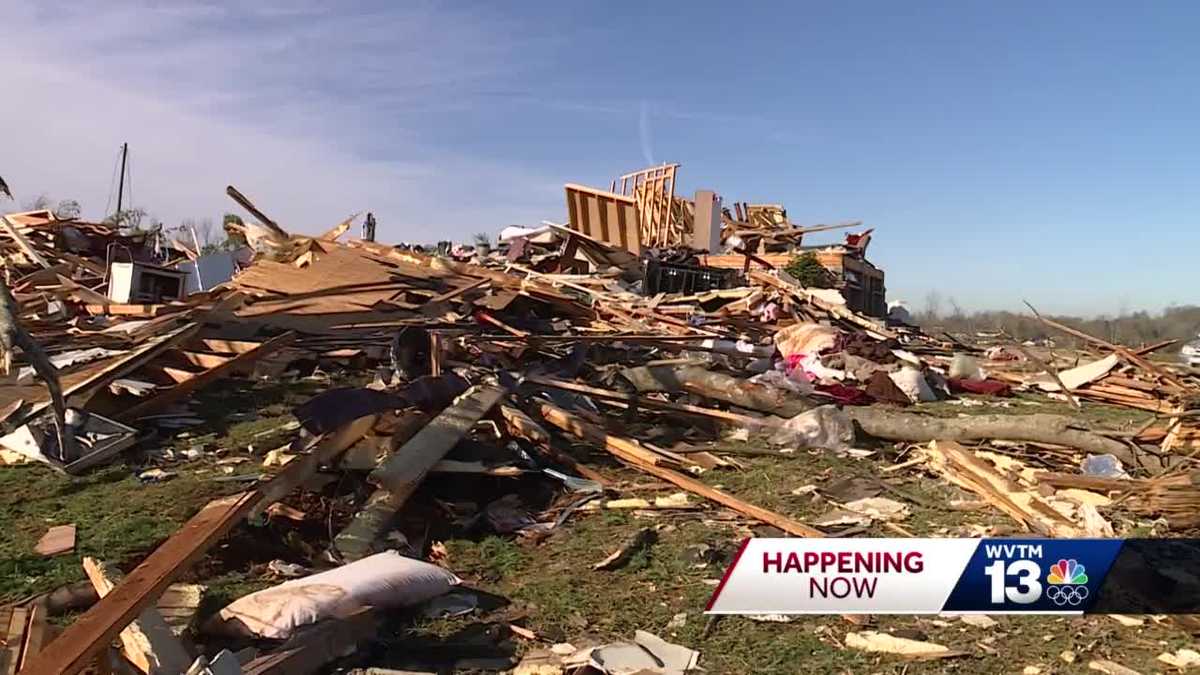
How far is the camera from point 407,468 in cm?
484

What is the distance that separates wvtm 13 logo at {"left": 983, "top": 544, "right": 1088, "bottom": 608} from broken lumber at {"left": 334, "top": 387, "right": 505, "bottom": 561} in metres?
2.96

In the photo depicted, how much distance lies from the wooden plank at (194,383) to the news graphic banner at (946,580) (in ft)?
16.3

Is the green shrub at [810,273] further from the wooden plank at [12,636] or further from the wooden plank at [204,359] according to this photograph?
the wooden plank at [12,636]

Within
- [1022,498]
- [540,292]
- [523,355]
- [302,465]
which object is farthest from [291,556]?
[540,292]

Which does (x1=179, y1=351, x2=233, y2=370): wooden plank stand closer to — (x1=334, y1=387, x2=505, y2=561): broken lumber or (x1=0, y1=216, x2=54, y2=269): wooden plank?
(x1=334, y1=387, x2=505, y2=561): broken lumber

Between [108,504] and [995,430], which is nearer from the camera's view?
[108,504]

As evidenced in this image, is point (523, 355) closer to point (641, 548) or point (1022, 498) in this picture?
point (641, 548)

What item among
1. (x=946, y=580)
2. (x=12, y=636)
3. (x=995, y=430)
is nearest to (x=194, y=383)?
(x=12, y=636)

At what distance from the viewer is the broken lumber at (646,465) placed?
469cm

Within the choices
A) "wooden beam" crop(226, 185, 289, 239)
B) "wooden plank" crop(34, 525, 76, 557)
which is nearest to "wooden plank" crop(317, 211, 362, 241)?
"wooden beam" crop(226, 185, 289, 239)

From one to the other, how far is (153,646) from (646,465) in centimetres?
345

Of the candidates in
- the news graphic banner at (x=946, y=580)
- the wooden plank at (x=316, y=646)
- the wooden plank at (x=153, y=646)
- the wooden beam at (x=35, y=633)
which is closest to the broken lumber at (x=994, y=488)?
the news graphic banner at (x=946, y=580)

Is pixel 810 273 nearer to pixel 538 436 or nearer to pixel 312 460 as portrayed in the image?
pixel 538 436

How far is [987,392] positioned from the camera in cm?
953
